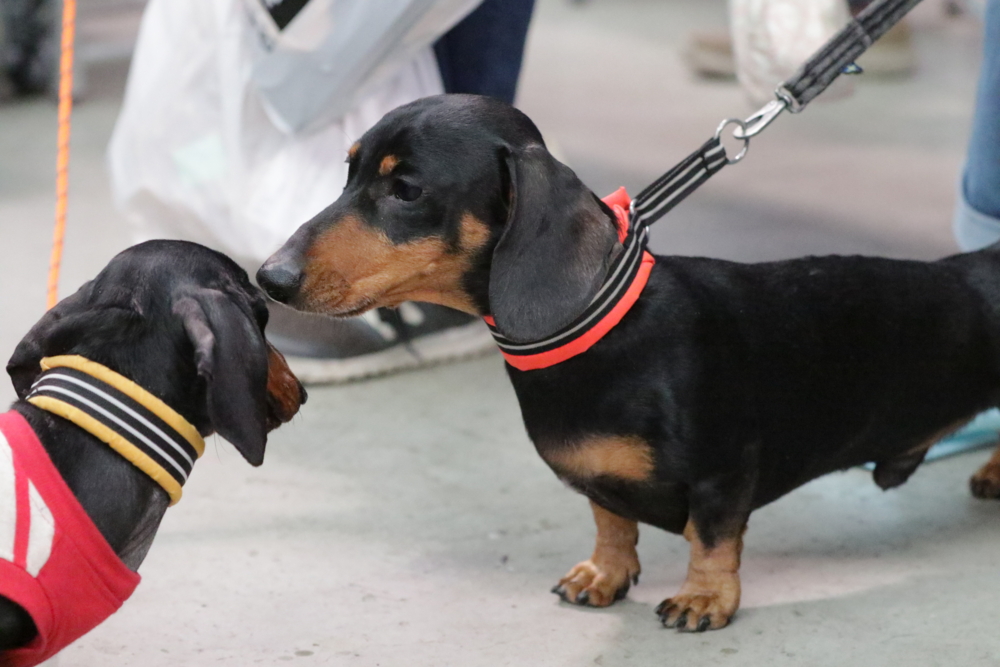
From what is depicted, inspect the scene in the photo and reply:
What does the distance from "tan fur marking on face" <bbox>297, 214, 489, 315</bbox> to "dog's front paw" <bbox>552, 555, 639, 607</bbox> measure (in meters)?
0.69

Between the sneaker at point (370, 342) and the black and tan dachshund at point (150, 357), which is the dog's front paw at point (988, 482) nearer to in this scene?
the sneaker at point (370, 342)

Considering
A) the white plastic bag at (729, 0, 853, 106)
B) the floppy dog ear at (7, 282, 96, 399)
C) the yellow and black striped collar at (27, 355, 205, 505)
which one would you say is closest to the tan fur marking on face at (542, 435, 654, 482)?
the yellow and black striped collar at (27, 355, 205, 505)

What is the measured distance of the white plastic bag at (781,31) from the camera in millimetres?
2631

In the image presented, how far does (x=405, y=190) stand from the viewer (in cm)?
193

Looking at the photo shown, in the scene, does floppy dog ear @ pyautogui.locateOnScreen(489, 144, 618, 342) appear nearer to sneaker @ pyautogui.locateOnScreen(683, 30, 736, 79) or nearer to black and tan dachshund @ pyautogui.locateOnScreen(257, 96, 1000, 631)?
black and tan dachshund @ pyautogui.locateOnScreen(257, 96, 1000, 631)

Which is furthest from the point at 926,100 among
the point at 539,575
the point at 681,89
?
the point at 539,575

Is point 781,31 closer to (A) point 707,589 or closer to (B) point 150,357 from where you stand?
(A) point 707,589

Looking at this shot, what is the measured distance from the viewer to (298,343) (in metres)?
3.54

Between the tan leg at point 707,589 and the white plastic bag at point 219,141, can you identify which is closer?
the tan leg at point 707,589

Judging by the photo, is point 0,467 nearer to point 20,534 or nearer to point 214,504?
point 20,534

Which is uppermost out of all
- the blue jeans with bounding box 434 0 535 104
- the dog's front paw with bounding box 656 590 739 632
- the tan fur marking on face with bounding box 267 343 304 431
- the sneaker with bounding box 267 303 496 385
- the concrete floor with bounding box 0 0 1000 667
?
the tan fur marking on face with bounding box 267 343 304 431

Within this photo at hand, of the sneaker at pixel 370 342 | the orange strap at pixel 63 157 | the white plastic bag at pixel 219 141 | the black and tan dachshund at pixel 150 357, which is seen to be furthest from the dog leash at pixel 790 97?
the sneaker at pixel 370 342

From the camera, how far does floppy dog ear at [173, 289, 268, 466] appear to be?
5.35 ft

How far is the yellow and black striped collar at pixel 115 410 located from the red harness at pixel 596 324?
22.7 inches
